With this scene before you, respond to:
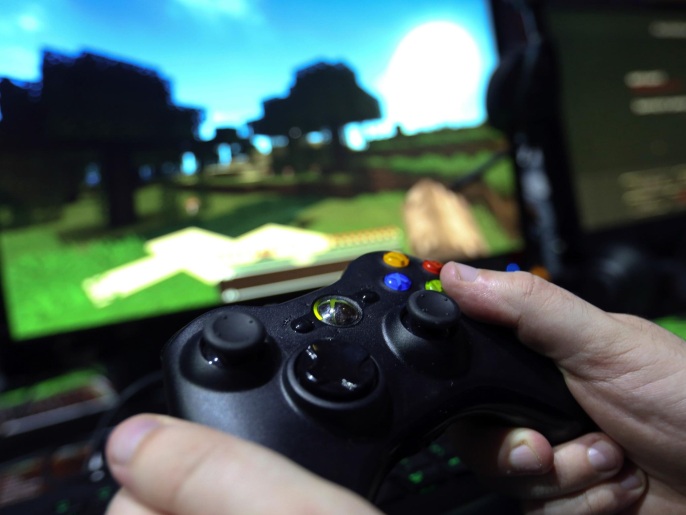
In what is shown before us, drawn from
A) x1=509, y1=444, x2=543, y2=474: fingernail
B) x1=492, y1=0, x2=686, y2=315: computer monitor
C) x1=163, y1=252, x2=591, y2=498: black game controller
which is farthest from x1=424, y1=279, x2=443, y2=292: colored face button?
x1=492, y1=0, x2=686, y2=315: computer monitor

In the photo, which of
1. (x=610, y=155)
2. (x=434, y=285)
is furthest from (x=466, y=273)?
(x=610, y=155)

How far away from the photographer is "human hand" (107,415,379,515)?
17cm

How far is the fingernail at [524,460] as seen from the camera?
0.33 meters

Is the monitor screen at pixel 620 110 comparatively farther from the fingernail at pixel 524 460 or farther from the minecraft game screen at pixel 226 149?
the fingernail at pixel 524 460

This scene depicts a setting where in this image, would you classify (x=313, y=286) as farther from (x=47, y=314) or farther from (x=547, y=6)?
(x=547, y=6)

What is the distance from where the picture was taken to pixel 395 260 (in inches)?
13.3

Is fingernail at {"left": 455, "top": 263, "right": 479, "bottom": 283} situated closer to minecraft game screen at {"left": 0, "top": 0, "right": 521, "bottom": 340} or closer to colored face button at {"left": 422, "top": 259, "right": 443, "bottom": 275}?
colored face button at {"left": 422, "top": 259, "right": 443, "bottom": 275}

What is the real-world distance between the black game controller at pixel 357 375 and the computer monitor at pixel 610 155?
1.62 ft

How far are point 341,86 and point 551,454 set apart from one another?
43 centimetres

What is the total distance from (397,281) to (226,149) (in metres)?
0.28

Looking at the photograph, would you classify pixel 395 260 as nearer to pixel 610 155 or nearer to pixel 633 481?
pixel 633 481

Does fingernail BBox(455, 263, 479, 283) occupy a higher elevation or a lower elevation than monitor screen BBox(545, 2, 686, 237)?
lower

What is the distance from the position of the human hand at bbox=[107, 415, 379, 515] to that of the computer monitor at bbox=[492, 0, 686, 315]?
0.65 m

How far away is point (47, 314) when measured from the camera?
0.46 m
